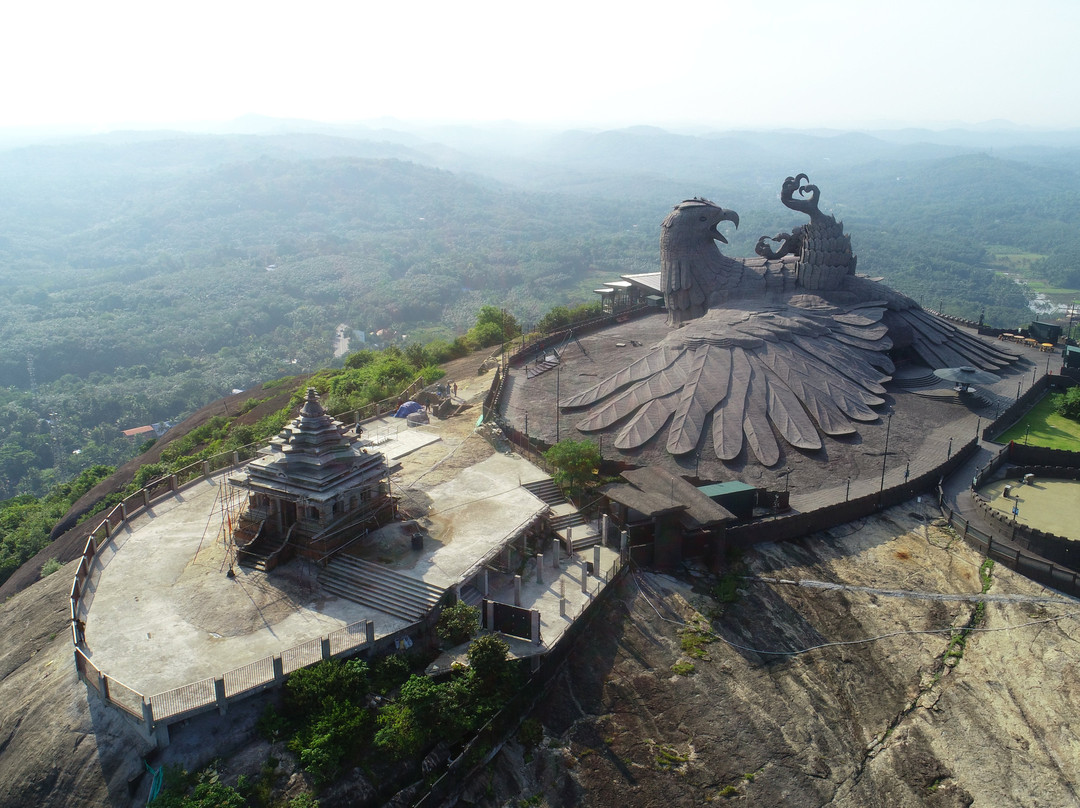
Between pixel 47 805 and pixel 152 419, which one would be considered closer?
pixel 47 805

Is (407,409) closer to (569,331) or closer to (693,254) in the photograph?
(569,331)

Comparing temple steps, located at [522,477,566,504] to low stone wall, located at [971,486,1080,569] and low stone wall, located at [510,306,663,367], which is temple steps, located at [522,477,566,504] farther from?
low stone wall, located at [510,306,663,367]

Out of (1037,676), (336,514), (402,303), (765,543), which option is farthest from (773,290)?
(402,303)

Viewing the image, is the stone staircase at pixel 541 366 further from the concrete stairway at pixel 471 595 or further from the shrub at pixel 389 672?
the shrub at pixel 389 672

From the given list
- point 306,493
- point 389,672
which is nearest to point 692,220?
point 306,493

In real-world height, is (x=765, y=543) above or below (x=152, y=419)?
above

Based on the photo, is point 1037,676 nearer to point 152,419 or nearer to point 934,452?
point 934,452

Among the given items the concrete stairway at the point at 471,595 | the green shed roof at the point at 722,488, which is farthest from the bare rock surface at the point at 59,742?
the green shed roof at the point at 722,488
